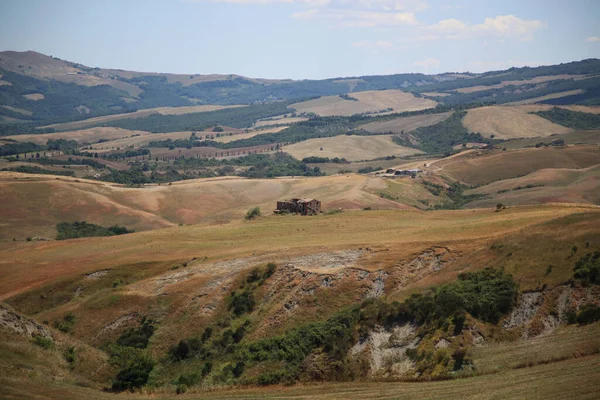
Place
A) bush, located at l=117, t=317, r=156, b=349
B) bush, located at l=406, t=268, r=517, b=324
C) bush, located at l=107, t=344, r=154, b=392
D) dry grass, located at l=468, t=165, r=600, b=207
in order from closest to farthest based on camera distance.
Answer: bush, located at l=406, t=268, r=517, b=324
bush, located at l=107, t=344, r=154, b=392
bush, located at l=117, t=317, r=156, b=349
dry grass, located at l=468, t=165, r=600, b=207

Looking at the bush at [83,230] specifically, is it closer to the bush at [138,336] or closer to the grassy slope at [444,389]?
the bush at [138,336]

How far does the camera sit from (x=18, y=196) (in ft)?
597

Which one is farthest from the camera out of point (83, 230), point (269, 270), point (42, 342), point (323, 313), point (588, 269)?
point (83, 230)

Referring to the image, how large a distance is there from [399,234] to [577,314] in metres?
34.9

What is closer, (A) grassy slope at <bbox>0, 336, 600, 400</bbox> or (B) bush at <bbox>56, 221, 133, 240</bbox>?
(A) grassy slope at <bbox>0, 336, 600, 400</bbox>

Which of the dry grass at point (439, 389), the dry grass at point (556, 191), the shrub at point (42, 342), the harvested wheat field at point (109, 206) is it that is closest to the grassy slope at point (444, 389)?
the dry grass at point (439, 389)

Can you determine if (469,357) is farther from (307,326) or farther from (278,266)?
(278,266)

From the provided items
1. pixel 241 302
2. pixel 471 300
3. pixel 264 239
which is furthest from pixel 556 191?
pixel 471 300

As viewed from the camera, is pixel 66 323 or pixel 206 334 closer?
pixel 206 334

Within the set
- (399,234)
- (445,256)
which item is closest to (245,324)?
(445,256)

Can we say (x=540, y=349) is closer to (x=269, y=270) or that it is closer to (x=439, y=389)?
(x=439, y=389)

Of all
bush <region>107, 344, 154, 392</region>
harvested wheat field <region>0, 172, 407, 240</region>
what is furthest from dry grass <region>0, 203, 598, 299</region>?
harvested wheat field <region>0, 172, 407, 240</region>

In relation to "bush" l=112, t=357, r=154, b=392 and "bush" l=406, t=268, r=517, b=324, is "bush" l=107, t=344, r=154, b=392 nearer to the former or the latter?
"bush" l=112, t=357, r=154, b=392

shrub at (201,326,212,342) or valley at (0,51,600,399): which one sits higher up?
valley at (0,51,600,399)
